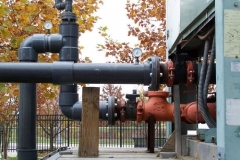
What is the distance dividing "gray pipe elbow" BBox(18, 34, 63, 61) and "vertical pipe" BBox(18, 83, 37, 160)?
1.31ft

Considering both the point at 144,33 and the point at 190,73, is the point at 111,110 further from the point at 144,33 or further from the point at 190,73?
the point at 144,33

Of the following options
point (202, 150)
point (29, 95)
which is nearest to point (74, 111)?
point (29, 95)

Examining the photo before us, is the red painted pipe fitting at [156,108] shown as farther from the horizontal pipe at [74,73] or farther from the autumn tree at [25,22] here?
the autumn tree at [25,22]

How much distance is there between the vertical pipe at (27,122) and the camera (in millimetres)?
6477

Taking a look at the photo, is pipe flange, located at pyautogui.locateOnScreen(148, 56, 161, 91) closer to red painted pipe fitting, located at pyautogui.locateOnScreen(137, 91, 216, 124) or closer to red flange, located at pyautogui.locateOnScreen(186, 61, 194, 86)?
red flange, located at pyautogui.locateOnScreen(186, 61, 194, 86)

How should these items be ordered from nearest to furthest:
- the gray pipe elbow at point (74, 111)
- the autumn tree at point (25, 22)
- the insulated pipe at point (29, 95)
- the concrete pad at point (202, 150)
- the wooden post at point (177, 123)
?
the concrete pad at point (202, 150) → the wooden post at point (177, 123) → the gray pipe elbow at point (74, 111) → the insulated pipe at point (29, 95) → the autumn tree at point (25, 22)

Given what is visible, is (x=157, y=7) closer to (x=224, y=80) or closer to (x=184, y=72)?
(x=184, y=72)

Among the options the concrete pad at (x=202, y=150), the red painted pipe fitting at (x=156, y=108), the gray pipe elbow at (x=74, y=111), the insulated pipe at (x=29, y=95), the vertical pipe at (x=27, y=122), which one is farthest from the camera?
the vertical pipe at (x=27, y=122)

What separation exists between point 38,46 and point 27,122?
1.07m

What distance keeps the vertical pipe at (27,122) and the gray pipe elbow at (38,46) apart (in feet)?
1.31

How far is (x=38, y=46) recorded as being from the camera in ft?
20.8

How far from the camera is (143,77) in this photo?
5.18 m

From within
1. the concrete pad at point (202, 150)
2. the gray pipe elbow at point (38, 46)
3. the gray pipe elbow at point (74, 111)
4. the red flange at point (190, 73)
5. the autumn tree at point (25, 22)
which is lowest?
the concrete pad at point (202, 150)

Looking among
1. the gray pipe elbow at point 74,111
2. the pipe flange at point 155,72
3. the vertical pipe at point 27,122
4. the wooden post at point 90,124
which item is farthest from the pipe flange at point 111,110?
the vertical pipe at point 27,122
